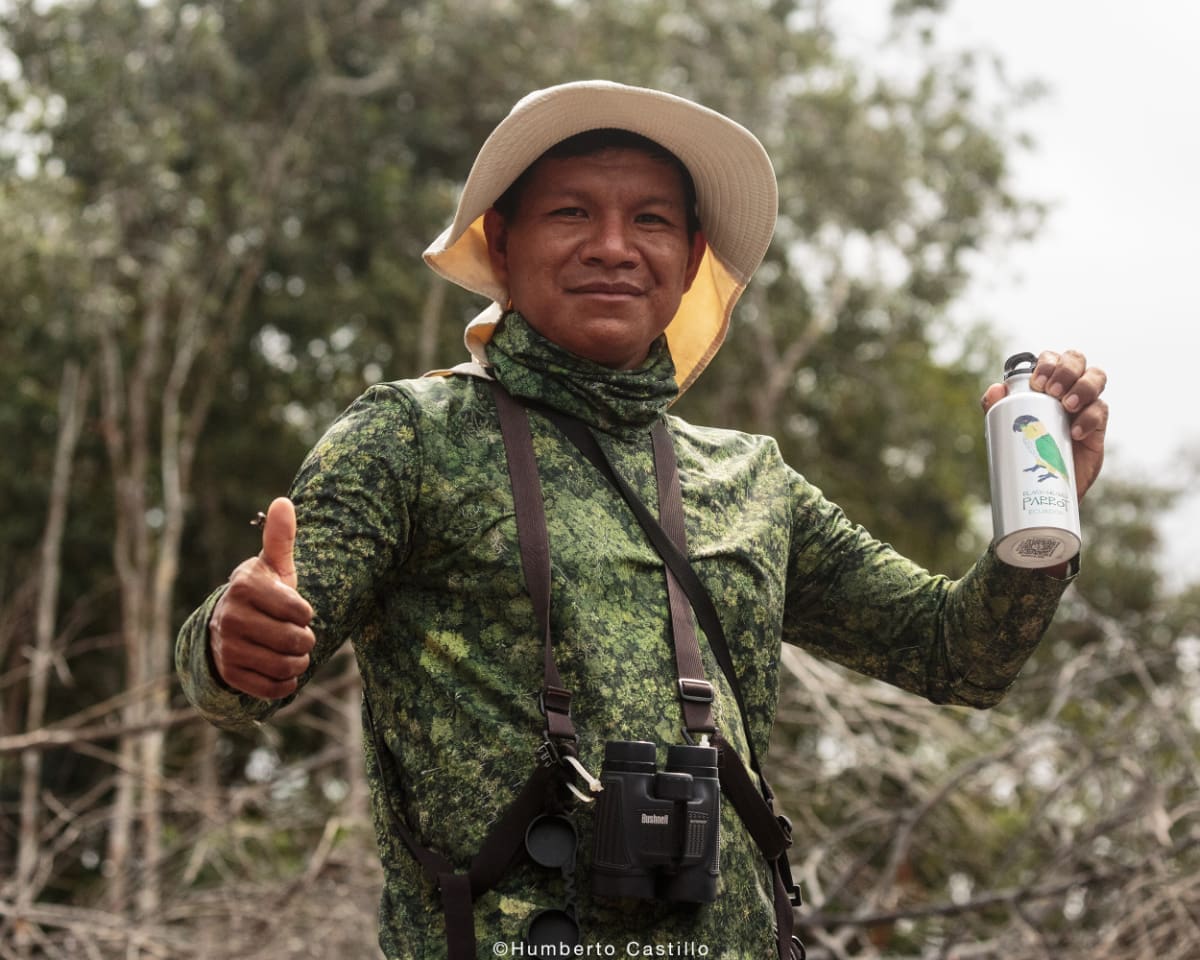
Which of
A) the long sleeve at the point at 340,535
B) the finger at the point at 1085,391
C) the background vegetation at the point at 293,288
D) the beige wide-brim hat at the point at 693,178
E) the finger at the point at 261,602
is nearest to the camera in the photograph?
the finger at the point at 261,602

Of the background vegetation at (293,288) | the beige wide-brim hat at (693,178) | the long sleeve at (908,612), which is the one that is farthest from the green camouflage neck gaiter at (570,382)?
the background vegetation at (293,288)

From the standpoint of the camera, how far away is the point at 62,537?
49.8 feet

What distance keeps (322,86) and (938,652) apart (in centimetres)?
1360

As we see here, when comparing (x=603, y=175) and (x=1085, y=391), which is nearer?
(x=1085, y=391)

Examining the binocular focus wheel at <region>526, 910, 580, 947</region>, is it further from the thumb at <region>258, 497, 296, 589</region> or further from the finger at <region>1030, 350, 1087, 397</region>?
the finger at <region>1030, 350, 1087, 397</region>

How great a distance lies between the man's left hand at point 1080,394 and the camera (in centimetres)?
224

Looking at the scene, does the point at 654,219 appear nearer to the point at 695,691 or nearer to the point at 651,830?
the point at 695,691

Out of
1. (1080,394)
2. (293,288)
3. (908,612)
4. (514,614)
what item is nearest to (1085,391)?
(1080,394)

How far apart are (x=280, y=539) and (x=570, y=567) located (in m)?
0.49

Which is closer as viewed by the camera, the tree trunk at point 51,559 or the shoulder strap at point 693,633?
the shoulder strap at point 693,633

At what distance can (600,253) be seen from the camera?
232 cm

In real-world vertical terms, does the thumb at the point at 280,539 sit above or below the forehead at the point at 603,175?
below

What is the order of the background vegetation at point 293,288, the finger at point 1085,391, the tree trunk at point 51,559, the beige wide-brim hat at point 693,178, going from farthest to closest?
1. the background vegetation at point 293,288
2. the tree trunk at point 51,559
3. the beige wide-brim hat at point 693,178
4. the finger at point 1085,391

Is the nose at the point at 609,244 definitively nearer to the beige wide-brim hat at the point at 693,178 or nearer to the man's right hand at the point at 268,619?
the beige wide-brim hat at the point at 693,178
